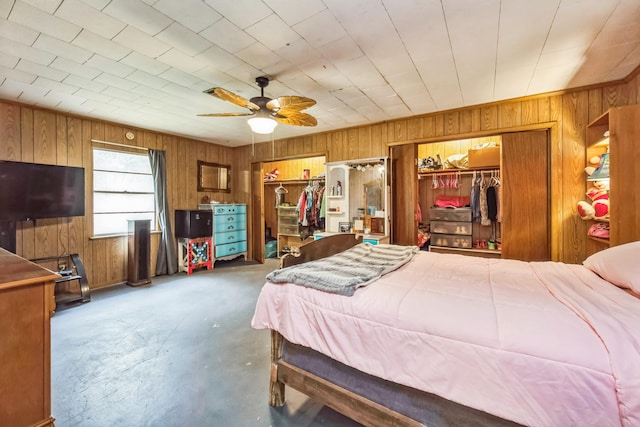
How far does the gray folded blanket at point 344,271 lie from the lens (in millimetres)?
1456

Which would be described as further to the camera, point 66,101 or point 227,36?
point 66,101

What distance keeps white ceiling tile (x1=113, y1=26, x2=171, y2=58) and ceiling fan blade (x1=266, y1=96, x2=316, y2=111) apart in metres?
0.89

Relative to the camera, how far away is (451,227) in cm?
483

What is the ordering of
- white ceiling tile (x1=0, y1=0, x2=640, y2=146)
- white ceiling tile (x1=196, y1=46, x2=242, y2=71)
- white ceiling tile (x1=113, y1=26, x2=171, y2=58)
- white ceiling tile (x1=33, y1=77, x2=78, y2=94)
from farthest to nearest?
Answer: 1. white ceiling tile (x1=33, y1=77, x2=78, y2=94)
2. white ceiling tile (x1=196, y1=46, x2=242, y2=71)
3. white ceiling tile (x1=113, y1=26, x2=171, y2=58)
4. white ceiling tile (x1=0, y1=0, x2=640, y2=146)

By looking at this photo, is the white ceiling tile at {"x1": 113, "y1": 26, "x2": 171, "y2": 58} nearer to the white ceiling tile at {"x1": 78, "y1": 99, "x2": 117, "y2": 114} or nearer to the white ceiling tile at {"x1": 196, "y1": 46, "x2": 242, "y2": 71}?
the white ceiling tile at {"x1": 196, "y1": 46, "x2": 242, "y2": 71}

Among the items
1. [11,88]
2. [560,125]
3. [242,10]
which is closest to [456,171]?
[560,125]

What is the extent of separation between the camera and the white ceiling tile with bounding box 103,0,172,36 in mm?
1659

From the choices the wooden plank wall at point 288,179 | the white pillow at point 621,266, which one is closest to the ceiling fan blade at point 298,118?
the white pillow at point 621,266

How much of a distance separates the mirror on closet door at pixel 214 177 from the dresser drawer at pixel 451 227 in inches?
169

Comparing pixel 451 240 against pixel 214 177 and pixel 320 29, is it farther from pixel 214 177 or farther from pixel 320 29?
pixel 214 177

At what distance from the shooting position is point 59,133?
3.60 metres

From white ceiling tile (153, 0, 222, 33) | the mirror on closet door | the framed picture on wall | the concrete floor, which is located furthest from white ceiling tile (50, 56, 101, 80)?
the framed picture on wall

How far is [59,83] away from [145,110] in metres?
0.86

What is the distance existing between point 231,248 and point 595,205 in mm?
5349
